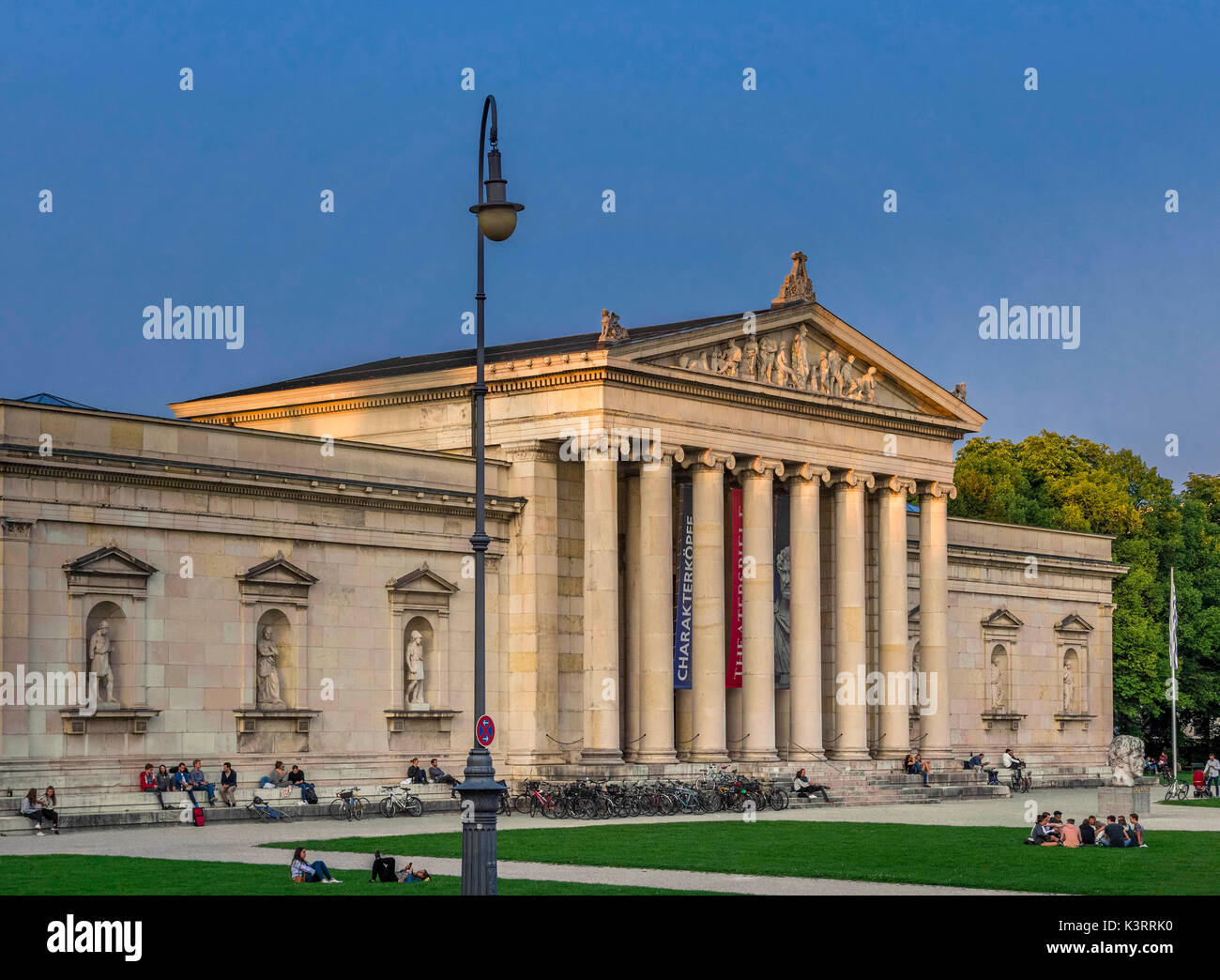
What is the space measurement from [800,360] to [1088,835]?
96.1 feet

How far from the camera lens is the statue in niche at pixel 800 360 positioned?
73812 millimetres

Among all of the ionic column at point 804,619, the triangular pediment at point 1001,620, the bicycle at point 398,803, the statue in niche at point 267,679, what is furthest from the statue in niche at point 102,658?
the triangular pediment at point 1001,620

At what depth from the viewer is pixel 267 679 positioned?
60.2 metres

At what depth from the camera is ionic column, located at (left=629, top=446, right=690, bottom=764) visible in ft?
220

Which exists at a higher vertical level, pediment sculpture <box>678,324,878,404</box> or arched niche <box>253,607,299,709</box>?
pediment sculpture <box>678,324,878,404</box>

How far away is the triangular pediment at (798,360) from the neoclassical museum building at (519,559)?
13cm

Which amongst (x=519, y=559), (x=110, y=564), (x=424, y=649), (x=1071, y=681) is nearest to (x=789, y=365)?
(x=519, y=559)

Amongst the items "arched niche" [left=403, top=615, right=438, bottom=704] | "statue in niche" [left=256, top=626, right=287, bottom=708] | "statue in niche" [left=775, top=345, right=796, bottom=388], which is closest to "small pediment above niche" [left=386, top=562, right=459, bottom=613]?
"arched niche" [left=403, top=615, right=438, bottom=704]

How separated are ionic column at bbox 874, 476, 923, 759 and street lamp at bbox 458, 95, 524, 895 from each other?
4695 centimetres

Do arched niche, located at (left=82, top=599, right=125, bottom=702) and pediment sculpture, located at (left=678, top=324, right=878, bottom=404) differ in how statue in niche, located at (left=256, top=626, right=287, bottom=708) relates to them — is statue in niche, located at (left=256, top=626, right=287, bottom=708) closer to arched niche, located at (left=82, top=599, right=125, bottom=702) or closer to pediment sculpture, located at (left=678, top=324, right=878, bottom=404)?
arched niche, located at (left=82, top=599, right=125, bottom=702)

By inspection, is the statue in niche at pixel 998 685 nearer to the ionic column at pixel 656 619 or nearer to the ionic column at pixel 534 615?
the ionic column at pixel 656 619

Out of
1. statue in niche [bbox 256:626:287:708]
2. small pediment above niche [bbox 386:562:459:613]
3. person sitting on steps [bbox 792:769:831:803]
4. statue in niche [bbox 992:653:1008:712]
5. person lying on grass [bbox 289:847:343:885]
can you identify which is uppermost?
small pediment above niche [bbox 386:562:459:613]
